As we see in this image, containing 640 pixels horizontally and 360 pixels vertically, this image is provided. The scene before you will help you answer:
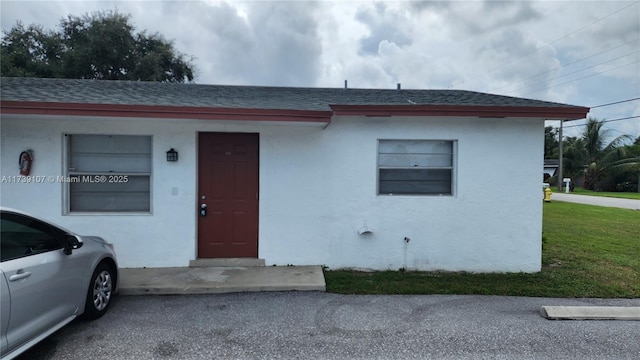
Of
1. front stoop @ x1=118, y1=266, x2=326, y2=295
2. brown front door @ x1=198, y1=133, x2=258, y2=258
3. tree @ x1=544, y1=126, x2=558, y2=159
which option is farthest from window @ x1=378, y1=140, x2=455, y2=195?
tree @ x1=544, y1=126, x2=558, y2=159

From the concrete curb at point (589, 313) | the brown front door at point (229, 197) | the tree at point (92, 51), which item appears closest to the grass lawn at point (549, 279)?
the concrete curb at point (589, 313)

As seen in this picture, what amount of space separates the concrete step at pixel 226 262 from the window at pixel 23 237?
105 inches

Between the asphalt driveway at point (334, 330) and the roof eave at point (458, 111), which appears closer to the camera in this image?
the asphalt driveway at point (334, 330)

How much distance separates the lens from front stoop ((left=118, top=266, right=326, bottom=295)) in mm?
4949

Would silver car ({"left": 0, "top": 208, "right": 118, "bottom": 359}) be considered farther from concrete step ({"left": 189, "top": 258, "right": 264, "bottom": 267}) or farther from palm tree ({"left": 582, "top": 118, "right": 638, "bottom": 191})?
palm tree ({"left": 582, "top": 118, "right": 638, "bottom": 191})

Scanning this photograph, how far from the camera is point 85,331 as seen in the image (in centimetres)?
374

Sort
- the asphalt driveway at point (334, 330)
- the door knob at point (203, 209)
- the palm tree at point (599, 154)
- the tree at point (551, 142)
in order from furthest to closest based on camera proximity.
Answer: the tree at point (551, 142), the palm tree at point (599, 154), the door knob at point (203, 209), the asphalt driveway at point (334, 330)

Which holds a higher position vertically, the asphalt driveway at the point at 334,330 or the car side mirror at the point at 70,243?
the car side mirror at the point at 70,243

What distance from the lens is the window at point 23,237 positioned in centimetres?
301

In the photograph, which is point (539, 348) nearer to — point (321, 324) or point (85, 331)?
point (321, 324)

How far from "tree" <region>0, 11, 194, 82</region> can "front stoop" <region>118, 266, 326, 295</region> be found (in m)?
22.8

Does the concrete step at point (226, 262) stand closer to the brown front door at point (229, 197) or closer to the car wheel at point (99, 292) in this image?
the brown front door at point (229, 197)

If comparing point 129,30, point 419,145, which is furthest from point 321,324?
point 129,30

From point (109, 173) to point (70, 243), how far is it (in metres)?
2.73
